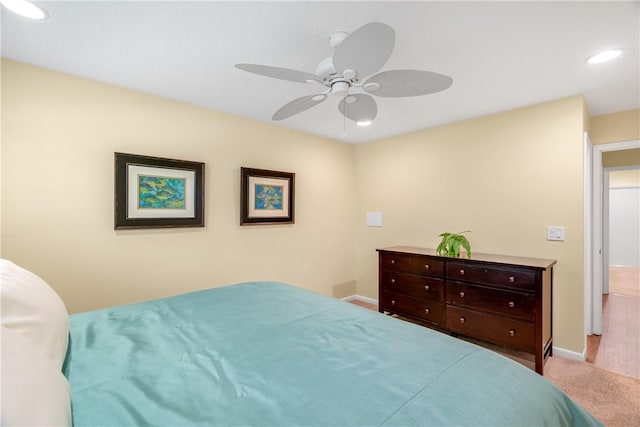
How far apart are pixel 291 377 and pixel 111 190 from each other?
2.23 m

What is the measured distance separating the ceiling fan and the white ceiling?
309 millimetres

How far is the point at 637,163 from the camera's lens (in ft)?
12.6

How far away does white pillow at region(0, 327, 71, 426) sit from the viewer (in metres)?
0.54

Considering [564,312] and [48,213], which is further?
[564,312]

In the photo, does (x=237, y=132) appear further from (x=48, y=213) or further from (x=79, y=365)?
(x=79, y=365)

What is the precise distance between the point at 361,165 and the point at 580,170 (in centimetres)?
243

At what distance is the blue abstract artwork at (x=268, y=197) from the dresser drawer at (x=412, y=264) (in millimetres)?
1367

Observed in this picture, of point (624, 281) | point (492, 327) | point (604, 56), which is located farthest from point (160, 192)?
point (624, 281)

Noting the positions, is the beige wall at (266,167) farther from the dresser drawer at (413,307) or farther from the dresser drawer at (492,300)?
the dresser drawer at (413,307)

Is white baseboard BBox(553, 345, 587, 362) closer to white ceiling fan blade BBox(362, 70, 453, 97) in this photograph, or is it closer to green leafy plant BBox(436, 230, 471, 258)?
green leafy plant BBox(436, 230, 471, 258)

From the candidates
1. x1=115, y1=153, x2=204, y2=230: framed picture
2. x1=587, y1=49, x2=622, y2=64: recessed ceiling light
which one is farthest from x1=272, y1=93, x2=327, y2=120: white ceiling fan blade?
x1=587, y1=49, x2=622, y2=64: recessed ceiling light

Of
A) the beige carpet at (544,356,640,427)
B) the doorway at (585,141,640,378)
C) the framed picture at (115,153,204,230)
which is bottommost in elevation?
the beige carpet at (544,356,640,427)

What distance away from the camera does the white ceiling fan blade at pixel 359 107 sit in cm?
184

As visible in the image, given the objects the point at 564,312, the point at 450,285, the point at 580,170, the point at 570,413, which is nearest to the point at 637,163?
the point at 580,170
